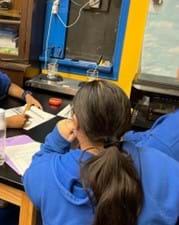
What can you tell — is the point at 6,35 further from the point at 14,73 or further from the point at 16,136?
the point at 16,136

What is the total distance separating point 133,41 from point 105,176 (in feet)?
5.39

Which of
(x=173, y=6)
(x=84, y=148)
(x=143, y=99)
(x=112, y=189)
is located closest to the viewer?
(x=112, y=189)

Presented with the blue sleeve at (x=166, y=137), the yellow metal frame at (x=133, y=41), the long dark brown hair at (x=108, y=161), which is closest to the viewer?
the long dark brown hair at (x=108, y=161)

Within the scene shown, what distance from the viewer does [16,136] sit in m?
1.49

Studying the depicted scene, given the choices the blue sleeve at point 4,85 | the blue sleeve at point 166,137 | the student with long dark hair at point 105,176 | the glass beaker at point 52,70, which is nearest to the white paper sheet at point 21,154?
the student with long dark hair at point 105,176

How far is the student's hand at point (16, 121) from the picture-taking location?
157 cm

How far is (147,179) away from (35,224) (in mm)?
582

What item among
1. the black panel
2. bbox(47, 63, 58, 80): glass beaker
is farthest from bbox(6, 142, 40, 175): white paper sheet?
the black panel

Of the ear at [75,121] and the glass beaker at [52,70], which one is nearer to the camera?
the ear at [75,121]

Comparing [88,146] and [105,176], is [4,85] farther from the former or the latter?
[105,176]

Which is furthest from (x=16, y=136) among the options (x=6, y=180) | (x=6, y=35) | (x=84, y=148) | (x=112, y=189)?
(x=6, y=35)

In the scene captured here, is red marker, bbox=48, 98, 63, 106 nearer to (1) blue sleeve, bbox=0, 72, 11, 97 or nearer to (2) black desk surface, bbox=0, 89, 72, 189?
(2) black desk surface, bbox=0, 89, 72, 189

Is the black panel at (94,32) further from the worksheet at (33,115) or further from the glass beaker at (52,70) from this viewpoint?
the worksheet at (33,115)

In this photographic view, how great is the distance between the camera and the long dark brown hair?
818 mm
